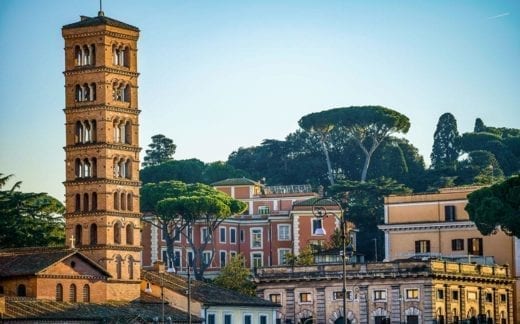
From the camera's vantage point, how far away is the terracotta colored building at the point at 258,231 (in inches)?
6284

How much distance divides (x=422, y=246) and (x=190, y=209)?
23.0 m

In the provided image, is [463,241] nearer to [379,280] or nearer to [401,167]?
[379,280]

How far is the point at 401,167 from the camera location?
593ft

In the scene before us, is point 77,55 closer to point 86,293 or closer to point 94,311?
point 86,293

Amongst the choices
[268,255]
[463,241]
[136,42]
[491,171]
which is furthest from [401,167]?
[136,42]

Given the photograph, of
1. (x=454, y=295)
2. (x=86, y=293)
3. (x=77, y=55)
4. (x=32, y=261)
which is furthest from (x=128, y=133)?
(x=454, y=295)

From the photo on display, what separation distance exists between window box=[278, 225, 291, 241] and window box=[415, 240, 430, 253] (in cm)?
2959

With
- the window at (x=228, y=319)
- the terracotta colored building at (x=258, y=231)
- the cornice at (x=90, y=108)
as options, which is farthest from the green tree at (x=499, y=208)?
the cornice at (x=90, y=108)

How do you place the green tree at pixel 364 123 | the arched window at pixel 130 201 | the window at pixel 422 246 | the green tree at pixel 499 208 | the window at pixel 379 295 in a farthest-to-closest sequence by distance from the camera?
the green tree at pixel 364 123 → the window at pixel 422 246 → the green tree at pixel 499 208 → the window at pixel 379 295 → the arched window at pixel 130 201

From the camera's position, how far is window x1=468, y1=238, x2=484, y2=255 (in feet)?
433

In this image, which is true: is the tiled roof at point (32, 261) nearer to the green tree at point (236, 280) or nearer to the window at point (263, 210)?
the green tree at point (236, 280)

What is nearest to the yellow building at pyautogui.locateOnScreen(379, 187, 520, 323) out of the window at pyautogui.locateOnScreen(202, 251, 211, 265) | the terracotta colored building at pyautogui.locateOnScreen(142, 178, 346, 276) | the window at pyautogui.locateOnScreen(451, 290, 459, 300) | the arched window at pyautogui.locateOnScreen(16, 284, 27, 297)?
the window at pyautogui.locateOnScreen(451, 290, 459, 300)

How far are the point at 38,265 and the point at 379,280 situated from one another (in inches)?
1051

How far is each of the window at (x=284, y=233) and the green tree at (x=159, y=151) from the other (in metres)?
27.1
